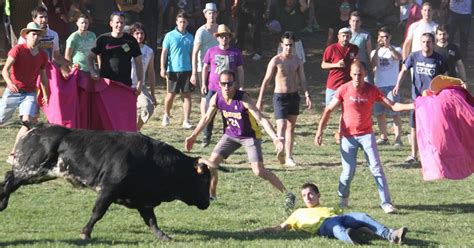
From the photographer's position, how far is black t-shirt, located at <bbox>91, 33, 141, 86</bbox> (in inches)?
620

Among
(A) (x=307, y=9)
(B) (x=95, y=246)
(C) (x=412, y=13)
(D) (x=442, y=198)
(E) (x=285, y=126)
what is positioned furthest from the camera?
(A) (x=307, y=9)

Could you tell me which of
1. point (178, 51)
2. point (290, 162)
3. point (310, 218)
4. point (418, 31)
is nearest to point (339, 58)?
point (290, 162)

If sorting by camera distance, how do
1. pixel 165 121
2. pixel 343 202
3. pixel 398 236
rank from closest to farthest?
pixel 398 236, pixel 343 202, pixel 165 121

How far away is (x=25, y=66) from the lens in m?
15.5

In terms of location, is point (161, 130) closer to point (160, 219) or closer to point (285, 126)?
point (285, 126)

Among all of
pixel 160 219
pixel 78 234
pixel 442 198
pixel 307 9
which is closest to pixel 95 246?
pixel 78 234

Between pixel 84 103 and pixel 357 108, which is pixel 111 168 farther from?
pixel 84 103

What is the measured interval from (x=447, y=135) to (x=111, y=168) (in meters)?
4.03

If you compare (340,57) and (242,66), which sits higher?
(340,57)

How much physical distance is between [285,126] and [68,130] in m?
6.35

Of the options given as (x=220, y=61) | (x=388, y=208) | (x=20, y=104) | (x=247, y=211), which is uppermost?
(x=220, y=61)

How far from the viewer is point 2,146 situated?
18672mm

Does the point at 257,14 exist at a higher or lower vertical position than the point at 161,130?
higher

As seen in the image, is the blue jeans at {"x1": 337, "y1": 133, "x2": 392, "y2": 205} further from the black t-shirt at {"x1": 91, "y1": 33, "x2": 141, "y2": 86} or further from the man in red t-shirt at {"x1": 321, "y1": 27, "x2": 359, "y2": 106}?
the man in red t-shirt at {"x1": 321, "y1": 27, "x2": 359, "y2": 106}
